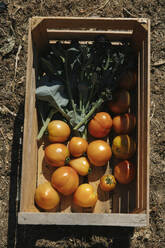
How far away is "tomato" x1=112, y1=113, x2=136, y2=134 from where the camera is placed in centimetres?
254

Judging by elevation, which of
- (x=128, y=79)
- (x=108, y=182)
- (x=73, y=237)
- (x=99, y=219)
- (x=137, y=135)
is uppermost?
(x=128, y=79)

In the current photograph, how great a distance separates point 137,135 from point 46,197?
0.85 m

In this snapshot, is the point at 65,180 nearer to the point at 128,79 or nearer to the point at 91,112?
the point at 91,112

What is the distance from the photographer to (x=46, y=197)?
2.40 m

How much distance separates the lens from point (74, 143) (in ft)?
8.14

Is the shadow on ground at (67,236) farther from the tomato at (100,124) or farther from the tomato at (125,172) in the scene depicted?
the tomato at (100,124)

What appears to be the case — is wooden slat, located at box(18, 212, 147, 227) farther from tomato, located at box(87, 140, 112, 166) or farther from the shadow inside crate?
the shadow inside crate

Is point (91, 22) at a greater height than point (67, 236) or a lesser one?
greater

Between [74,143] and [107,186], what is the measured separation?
0.42 m

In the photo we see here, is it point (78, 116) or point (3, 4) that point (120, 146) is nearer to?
point (78, 116)

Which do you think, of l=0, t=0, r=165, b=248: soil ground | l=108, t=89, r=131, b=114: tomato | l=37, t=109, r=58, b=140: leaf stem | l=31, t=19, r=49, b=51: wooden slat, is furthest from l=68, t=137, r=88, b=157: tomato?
l=31, t=19, r=49, b=51: wooden slat

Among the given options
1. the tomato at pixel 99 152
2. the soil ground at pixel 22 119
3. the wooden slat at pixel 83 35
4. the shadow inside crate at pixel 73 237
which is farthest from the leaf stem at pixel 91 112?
the shadow inside crate at pixel 73 237

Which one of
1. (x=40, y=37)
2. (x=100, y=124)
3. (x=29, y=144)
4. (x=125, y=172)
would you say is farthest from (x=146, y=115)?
(x=40, y=37)

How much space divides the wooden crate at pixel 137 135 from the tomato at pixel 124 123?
90 mm
